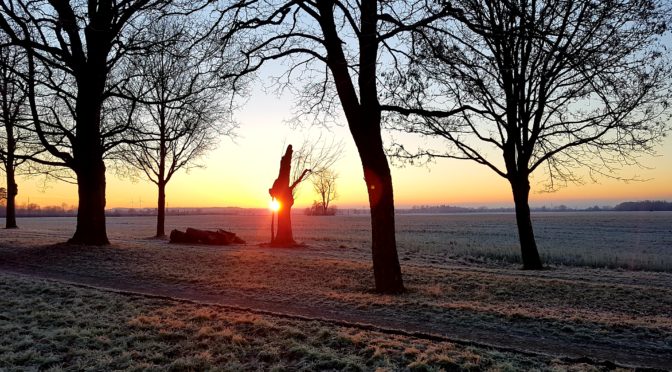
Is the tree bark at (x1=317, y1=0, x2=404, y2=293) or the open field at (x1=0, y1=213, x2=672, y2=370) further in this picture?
the tree bark at (x1=317, y1=0, x2=404, y2=293)

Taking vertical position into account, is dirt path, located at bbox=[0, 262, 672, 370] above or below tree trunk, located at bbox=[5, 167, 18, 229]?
below

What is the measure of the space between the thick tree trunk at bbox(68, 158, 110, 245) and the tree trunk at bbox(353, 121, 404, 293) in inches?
477

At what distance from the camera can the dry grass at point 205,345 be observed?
5652 millimetres

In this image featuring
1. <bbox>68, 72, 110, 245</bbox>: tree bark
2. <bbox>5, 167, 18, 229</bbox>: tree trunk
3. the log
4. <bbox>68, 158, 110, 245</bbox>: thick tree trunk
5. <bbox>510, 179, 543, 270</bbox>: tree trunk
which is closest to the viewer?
<bbox>510, 179, 543, 270</bbox>: tree trunk

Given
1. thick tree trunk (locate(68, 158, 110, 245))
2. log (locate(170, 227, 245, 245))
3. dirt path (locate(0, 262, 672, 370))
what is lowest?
dirt path (locate(0, 262, 672, 370))

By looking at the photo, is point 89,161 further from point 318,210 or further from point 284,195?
point 318,210

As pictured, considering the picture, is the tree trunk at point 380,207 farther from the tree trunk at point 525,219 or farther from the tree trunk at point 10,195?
the tree trunk at point 10,195

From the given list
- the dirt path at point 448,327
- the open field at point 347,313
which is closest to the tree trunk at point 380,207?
the open field at point 347,313

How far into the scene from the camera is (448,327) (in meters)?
7.60

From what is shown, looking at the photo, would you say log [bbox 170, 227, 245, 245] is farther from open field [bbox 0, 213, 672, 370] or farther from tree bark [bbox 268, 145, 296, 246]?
open field [bbox 0, 213, 672, 370]

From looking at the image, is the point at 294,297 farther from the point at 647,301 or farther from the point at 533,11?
the point at 533,11

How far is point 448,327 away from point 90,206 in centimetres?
1546

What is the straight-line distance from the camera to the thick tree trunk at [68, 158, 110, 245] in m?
18.5

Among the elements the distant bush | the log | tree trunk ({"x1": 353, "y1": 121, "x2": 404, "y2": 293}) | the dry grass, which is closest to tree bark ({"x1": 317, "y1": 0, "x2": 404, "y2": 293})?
tree trunk ({"x1": 353, "y1": 121, "x2": 404, "y2": 293})
